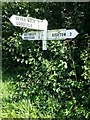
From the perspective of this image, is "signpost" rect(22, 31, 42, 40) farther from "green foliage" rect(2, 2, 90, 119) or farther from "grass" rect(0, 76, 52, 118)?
"grass" rect(0, 76, 52, 118)

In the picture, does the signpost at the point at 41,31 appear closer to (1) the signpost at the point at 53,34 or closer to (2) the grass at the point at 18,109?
(1) the signpost at the point at 53,34

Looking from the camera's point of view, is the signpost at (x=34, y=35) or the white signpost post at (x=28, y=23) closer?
the white signpost post at (x=28, y=23)

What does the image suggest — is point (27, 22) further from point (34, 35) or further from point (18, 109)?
point (18, 109)

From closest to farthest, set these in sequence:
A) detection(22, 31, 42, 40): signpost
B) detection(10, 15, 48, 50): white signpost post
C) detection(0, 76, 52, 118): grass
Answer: detection(10, 15, 48, 50): white signpost post, detection(22, 31, 42, 40): signpost, detection(0, 76, 52, 118): grass

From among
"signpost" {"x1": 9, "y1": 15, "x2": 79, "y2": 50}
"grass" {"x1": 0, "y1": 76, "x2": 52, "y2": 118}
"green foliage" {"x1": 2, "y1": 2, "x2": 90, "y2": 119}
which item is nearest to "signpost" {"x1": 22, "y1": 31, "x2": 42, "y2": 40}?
"signpost" {"x1": 9, "y1": 15, "x2": 79, "y2": 50}

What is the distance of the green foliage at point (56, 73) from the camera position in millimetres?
5242

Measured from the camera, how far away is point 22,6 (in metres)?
6.27

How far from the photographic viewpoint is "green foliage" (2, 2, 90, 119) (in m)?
5.24

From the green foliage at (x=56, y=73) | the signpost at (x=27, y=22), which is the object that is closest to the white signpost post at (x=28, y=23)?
the signpost at (x=27, y=22)

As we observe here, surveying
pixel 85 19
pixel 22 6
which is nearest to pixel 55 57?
pixel 85 19

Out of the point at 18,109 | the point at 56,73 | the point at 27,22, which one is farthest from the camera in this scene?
the point at 18,109

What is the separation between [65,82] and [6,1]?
2.19 meters

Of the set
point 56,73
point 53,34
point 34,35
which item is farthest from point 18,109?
point 53,34

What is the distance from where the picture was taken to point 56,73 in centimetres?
532
